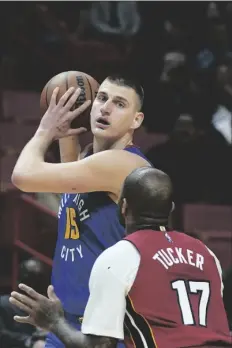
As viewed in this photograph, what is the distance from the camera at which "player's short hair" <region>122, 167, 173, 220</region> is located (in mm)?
2709

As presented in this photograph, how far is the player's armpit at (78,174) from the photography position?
356cm

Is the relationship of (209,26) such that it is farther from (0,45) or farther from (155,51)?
(0,45)

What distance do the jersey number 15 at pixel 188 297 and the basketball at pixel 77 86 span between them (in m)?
1.42

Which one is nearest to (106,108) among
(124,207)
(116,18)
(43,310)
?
(124,207)

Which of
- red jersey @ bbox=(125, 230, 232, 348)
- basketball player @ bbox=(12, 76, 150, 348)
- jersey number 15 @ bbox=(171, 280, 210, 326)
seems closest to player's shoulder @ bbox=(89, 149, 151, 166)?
basketball player @ bbox=(12, 76, 150, 348)

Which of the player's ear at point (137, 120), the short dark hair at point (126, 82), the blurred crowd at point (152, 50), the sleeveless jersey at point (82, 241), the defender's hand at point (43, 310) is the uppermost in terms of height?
the short dark hair at point (126, 82)

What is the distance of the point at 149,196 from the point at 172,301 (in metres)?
0.35

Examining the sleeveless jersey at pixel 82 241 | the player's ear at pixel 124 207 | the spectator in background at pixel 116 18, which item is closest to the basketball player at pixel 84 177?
the sleeveless jersey at pixel 82 241

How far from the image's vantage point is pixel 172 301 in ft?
8.44

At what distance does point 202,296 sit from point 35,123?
6.02 m

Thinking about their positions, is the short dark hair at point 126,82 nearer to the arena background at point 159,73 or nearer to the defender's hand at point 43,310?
the defender's hand at point 43,310

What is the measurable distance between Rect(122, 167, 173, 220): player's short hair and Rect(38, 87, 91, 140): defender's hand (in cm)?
105

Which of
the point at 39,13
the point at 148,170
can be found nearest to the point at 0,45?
the point at 39,13

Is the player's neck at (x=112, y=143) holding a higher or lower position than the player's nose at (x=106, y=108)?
lower
